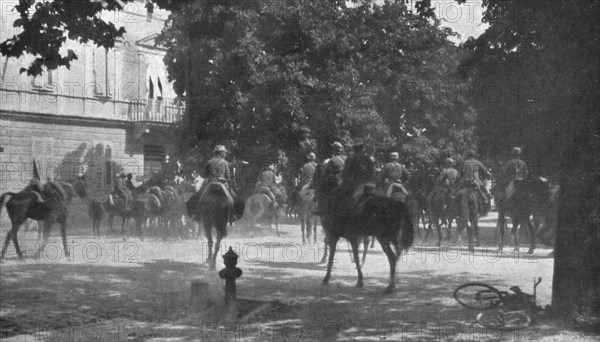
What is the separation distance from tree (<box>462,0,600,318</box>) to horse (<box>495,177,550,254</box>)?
2.00 m

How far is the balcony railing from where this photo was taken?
12233mm

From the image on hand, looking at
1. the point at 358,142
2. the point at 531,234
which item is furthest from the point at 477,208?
the point at 358,142

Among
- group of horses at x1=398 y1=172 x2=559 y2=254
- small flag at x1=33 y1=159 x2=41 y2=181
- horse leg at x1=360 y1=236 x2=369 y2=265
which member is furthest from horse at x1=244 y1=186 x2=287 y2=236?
horse leg at x1=360 y1=236 x2=369 y2=265

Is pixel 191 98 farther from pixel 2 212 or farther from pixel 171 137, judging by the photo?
pixel 2 212

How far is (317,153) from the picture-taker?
11070mm

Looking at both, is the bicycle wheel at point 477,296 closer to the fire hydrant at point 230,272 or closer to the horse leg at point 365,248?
the horse leg at point 365,248

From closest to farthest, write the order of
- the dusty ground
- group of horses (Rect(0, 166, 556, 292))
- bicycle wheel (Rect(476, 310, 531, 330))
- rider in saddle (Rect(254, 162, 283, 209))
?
1. the dusty ground
2. bicycle wheel (Rect(476, 310, 531, 330))
3. group of horses (Rect(0, 166, 556, 292))
4. rider in saddle (Rect(254, 162, 283, 209))

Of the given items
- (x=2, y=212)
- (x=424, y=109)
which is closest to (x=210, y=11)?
(x=424, y=109)

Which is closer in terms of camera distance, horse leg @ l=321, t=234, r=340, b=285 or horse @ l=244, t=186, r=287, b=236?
horse leg @ l=321, t=234, r=340, b=285

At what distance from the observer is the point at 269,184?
48.2 ft

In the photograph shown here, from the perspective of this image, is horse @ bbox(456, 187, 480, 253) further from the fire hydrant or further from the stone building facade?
the fire hydrant

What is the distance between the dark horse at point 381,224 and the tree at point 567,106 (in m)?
2.13

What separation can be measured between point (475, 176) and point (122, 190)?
25.8 feet

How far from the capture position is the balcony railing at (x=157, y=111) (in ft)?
40.1
